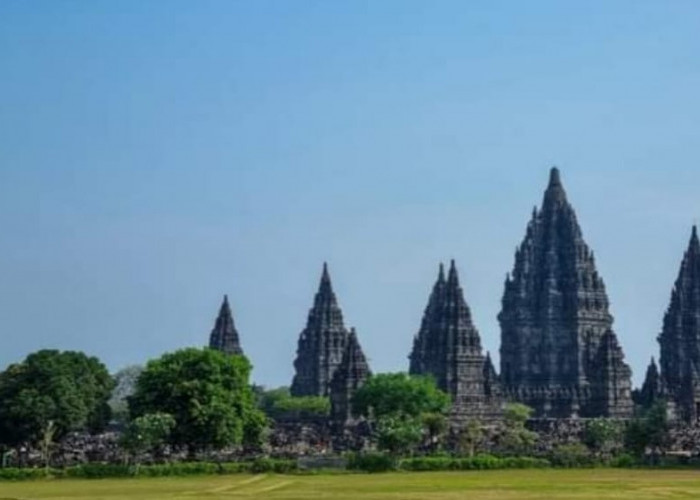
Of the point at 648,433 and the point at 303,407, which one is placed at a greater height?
the point at 303,407

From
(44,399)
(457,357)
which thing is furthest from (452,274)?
(44,399)

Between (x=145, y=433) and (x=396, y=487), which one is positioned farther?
(x=145, y=433)

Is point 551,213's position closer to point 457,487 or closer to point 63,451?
point 63,451

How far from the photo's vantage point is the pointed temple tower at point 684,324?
175 m

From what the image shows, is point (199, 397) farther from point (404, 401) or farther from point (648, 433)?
point (404, 401)

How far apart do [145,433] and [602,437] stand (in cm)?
3693

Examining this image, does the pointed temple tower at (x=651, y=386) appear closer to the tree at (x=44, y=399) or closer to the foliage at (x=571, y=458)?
the foliage at (x=571, y=458)

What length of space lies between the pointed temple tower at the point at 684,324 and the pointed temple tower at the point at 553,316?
23.3ft

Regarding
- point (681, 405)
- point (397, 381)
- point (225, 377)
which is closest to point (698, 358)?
point (681, 405)

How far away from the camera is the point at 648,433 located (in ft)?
356

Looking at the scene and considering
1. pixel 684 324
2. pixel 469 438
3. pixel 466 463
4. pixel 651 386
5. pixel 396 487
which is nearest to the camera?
pixel 396 487

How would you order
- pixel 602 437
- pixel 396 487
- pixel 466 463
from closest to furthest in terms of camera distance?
pixel 396 487 → pixel 466 463 → pixel 602 437

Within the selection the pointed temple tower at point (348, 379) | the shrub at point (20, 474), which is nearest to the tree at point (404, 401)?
the pointed temple tower at point (348, 379)

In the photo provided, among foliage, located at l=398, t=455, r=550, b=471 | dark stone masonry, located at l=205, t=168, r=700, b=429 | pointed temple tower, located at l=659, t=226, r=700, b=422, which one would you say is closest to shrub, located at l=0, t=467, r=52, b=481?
foliage, located at l=398, t=455, r=550, b=471
